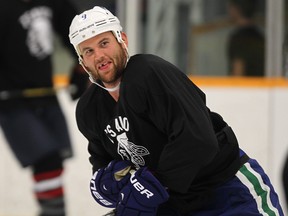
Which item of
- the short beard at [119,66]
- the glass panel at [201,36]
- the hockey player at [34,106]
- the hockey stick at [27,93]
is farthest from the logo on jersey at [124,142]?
the glass panel at [201,36]

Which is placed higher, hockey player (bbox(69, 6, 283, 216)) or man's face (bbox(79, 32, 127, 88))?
man's face (bbox(79, 32, 127, 88))

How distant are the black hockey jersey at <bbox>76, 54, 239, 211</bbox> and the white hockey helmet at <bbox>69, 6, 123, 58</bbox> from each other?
11 centimetres

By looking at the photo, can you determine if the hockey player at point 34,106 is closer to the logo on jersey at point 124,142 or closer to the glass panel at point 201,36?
the glass panel at point 201,36

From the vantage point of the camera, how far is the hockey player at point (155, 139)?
2.24m

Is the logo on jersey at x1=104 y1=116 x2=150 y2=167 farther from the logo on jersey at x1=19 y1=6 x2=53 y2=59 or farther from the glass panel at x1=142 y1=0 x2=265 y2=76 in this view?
the glass panel at x1=142 y1=0 x2=265 y2=76

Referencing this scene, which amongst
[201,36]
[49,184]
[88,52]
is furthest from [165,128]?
[201,36]

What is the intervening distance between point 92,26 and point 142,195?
1.62ft

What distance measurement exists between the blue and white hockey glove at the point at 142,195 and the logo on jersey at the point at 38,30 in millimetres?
1726

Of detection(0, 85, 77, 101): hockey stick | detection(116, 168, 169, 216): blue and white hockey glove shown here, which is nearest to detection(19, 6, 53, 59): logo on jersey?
detection(0, 85, 77, 101): hockey stick

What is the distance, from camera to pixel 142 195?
7.57ft

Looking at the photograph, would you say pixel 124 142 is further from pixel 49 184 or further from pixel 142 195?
pixel 49 184

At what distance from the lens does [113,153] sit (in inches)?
98.4

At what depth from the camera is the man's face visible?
91.3 inches

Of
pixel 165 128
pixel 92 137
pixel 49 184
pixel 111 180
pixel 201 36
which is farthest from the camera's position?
pixel 201 36
